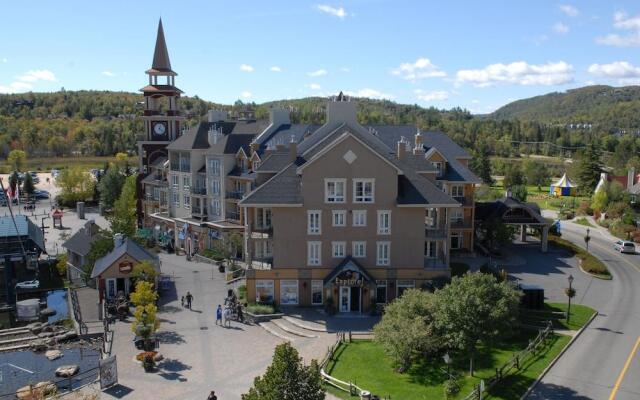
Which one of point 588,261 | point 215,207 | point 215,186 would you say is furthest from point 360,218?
point 215,207

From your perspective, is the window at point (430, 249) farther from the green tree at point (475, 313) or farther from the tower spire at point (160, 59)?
the tower spire at point (160, 59)

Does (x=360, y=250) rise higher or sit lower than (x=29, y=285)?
higher

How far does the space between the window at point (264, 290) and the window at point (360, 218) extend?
7.32 metres

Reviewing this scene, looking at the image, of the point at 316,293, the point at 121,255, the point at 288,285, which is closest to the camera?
the point at 288,285

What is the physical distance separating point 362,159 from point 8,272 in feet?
100

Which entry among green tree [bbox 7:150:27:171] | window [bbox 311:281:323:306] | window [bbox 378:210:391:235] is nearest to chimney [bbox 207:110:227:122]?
window [bbox 378:210:391:235]

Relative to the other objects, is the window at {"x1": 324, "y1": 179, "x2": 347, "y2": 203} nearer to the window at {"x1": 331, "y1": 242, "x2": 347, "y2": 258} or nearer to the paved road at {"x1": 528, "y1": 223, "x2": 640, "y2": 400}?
the window at {"x1": 331, "y1": 242, "x2": 347, "y2": 258}

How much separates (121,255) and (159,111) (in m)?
33.9

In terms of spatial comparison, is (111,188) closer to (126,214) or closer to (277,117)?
(126,214)

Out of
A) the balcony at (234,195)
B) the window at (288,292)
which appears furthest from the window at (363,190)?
the balcony at (234,195)

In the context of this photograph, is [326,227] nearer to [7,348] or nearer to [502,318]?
[502,318]

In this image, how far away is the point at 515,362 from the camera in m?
28.8

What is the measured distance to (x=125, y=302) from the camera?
129 ft

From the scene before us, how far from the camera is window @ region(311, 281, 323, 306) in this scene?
133 ft
